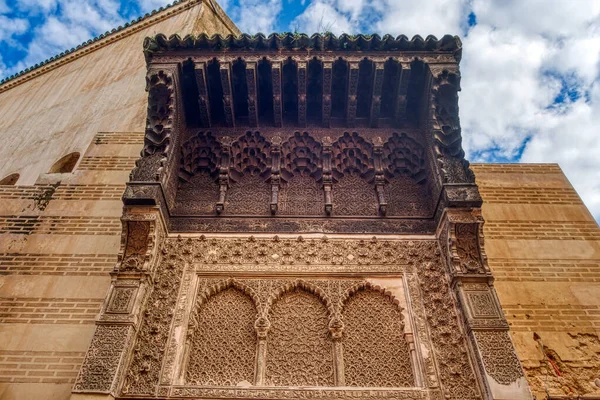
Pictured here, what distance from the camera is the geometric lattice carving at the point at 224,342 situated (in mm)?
3762

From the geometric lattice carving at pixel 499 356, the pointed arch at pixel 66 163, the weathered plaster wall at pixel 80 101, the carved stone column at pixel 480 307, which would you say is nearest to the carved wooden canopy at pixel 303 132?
the carved stone column at pixel 480 307

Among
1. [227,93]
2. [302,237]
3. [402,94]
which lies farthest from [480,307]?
[227,93]

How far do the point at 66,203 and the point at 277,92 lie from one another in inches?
110

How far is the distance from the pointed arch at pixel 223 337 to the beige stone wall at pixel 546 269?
2.49 metres

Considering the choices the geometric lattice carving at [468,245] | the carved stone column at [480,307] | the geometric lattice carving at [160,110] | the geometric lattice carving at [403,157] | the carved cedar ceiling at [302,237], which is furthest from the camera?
the geometric lattice carving at [403,157]

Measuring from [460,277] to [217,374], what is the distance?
2.21 meters

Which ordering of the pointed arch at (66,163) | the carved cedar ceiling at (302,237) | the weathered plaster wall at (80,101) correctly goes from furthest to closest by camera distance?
the weathered plaster wall at (80,101)
the pointed arch at (66,163)
the carved cedar ceiling at (302,237)

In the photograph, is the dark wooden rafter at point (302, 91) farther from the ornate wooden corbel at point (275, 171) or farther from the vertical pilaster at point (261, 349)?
the vertical pilaster at point (261, 349)

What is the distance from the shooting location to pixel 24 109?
29.1 ft

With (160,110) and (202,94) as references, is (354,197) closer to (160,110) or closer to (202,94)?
(202,94)

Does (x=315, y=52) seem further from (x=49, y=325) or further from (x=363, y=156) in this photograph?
(x=49, y=325)

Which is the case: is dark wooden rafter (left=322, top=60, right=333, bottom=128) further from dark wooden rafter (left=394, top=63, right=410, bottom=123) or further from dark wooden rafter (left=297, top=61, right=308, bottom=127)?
dark wooden rafter (left=394, top=63, right=410, bottom=123)

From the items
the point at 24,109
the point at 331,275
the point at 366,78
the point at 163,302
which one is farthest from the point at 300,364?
the point at 24,109

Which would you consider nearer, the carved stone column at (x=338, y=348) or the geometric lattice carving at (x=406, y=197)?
the carved stone column at (x=338, y=348)
